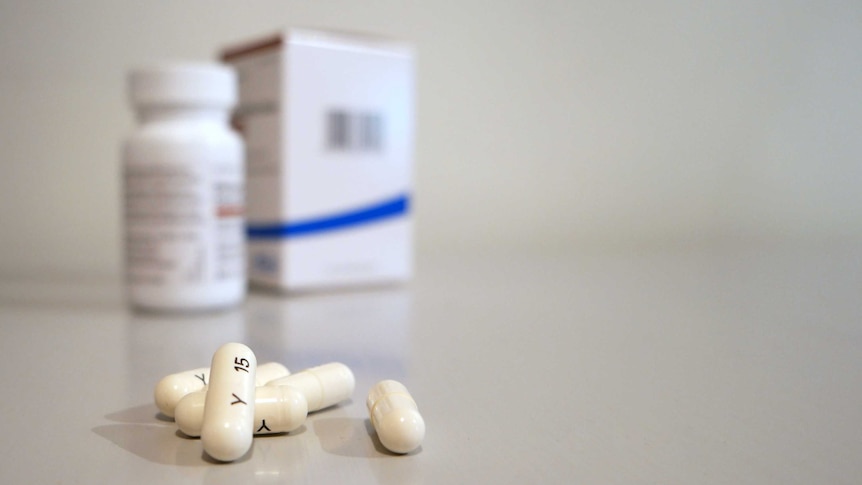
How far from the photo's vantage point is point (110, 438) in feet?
1.36

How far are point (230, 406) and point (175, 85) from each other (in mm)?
494

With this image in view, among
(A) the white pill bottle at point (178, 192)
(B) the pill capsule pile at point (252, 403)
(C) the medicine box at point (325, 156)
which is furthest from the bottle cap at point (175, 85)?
(B) the pill capsule pile at point (252, 403)

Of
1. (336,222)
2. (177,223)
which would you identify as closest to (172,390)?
(177,223)

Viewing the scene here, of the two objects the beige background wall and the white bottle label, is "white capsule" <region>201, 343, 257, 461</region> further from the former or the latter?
the beige background wall

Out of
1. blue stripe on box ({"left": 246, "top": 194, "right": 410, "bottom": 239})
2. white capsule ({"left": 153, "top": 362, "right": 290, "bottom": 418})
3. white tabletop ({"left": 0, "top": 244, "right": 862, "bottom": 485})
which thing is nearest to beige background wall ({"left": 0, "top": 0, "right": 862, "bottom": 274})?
white tabletop ({"left": 0, "top": 244, "right": 862, "bottom": 485})

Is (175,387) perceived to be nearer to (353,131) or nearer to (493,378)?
(493,378)

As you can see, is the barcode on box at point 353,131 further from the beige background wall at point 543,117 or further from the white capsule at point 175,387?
the white capsule at point 175,387

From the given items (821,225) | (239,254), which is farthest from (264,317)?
(821,225)

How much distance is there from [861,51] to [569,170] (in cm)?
61

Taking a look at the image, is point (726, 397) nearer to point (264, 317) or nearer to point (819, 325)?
point (819, 325)

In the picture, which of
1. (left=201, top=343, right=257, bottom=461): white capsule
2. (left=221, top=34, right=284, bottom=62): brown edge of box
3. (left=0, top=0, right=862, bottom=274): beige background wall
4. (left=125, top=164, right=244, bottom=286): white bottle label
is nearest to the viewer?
(left=201, top=343, right=257, bottom=461): white capsule

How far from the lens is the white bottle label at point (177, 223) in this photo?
0.78 metres

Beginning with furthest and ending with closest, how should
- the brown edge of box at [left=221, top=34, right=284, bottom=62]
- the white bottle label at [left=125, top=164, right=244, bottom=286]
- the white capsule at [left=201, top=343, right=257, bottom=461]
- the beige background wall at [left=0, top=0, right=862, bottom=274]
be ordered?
the beige background wall at [left=0, top=0, right=862, bottom=274] < the brown edge of box at [left=221, top=34, right=284, bottom=62] < the white bottle label at [left=125, top=164, right=244, bottom=286] < the white capsule at [left=201, top=343, right=257, bottom=461]

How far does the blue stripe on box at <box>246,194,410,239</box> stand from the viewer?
94 cm
